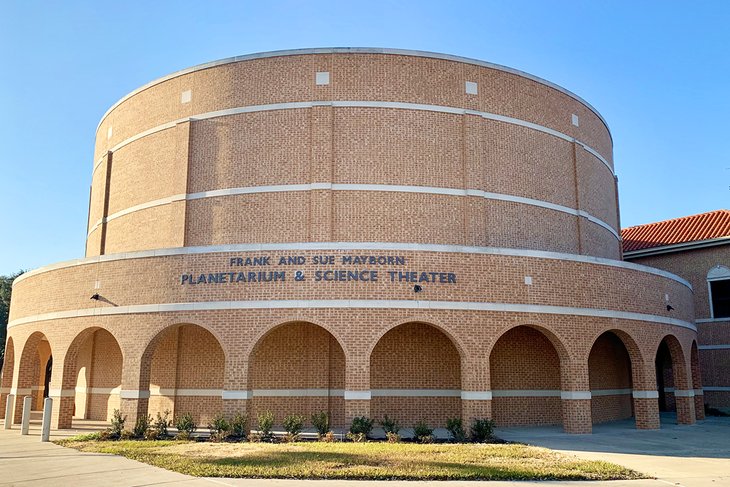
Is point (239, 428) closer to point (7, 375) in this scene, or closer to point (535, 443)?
point (535, 443)

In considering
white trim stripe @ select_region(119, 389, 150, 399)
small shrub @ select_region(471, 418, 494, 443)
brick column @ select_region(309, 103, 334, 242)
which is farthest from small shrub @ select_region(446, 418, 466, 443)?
white trim stripe @ select_region(119, 389, 150, 399)

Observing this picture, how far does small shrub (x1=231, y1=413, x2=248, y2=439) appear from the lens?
17.9 metres

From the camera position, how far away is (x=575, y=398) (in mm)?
20062

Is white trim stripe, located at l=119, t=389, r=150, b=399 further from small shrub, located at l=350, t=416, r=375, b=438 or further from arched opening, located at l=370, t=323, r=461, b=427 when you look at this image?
arched opening, located at l=370, t=323, r=461, b=427

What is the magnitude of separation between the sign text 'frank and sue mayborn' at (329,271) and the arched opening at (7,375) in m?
12.2

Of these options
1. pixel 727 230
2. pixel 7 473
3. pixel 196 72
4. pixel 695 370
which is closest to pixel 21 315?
pixel 196 72

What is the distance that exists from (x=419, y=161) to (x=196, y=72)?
31.4 ft

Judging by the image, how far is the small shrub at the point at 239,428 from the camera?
58.7ft

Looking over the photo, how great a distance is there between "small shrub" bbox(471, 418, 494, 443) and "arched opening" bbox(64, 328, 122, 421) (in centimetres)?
1325

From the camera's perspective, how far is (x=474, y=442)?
17.6 meters

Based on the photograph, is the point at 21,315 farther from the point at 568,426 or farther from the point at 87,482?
the point at 568,426

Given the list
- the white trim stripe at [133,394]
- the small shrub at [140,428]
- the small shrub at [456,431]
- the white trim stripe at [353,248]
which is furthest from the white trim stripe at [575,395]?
the white trim stripe at [133,394]

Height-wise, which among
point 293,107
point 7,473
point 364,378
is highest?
point 293,107

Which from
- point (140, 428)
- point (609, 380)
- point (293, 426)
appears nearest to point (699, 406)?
point (609, 380)
